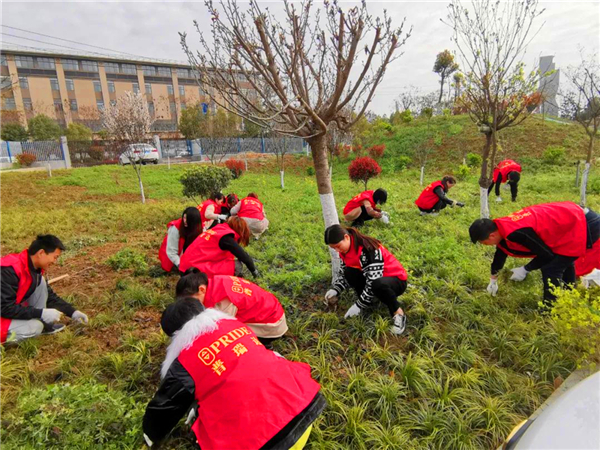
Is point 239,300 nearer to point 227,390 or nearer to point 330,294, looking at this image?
point 227,390

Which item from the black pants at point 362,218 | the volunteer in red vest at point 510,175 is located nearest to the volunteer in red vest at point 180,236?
the black pants at point 362,218

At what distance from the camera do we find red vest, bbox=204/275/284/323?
2352 millimetres

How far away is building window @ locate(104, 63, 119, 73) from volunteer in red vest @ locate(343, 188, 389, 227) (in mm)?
47395

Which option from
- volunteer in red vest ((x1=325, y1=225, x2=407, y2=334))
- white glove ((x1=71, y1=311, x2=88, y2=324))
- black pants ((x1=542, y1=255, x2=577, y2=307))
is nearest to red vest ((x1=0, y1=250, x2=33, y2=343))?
white glove ((x1=71, y1=311, x2=88, y2=324))

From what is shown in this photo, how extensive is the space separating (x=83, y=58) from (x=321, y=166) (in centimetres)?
4921

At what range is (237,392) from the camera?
5.10 ft

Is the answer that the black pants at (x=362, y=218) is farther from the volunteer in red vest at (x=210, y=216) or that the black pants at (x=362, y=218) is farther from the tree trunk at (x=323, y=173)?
the tree trunk at (x=323, y=173)

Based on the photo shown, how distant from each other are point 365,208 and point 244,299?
3.89 metres

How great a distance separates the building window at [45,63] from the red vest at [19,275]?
160 ft

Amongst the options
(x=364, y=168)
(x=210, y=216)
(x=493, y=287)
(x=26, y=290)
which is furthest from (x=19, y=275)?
(x=364, y=168)

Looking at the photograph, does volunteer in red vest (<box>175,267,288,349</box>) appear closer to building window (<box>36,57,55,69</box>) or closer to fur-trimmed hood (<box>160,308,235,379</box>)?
fur-trimmed hood (<box>160,308,235,379</box>)

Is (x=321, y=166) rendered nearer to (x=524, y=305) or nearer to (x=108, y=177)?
(x=524, y=305)

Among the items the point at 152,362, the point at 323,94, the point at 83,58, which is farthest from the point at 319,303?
the point at 83,58

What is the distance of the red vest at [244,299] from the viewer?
7.72 feet
